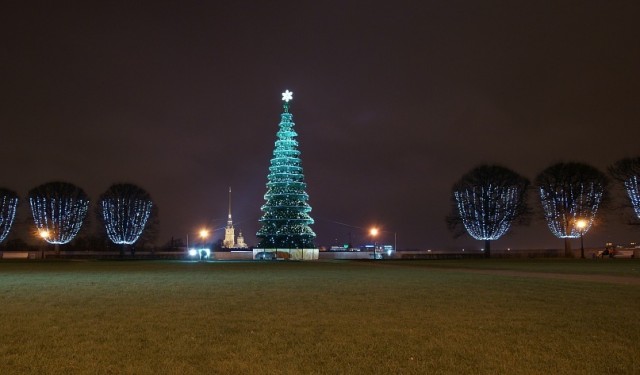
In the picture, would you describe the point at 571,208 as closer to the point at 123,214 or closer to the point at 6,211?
the point at 123,214

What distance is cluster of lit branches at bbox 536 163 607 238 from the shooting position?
6556 centimetres

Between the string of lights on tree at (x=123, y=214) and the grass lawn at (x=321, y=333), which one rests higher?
the string of lights on tree at (x=123, y=214)

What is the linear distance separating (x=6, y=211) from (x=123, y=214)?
14.3 metres

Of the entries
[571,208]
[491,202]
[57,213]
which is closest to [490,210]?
[491,202]

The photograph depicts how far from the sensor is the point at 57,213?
7531cm

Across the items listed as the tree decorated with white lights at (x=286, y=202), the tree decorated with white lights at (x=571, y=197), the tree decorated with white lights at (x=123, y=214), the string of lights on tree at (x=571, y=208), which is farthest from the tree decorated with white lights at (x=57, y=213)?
the string of lights on tree at (x=571, y=208)

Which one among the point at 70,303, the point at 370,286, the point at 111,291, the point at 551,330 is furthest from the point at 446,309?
the point at 111,291

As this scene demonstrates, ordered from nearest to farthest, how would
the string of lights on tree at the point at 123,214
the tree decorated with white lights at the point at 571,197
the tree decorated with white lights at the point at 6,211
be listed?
the tree decorated with white lights at the point at 571,197 < the tree decorated with white lights at the point at 6,211 < the string of lights on tree at the point at 123,214

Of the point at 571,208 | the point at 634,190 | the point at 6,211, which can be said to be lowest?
the point at 571,208

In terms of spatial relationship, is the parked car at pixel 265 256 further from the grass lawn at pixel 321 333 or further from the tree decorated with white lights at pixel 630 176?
the grass lawn at pixel 321 333

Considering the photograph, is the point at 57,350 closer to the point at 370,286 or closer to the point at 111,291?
the point at 111,291

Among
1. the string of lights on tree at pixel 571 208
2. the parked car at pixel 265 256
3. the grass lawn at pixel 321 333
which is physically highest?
the string of lights on tree at pixel 571 208

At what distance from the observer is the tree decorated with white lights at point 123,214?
7781 centimetres

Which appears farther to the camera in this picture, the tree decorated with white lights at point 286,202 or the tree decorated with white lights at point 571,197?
the tree decorated with white lights at point 286,202
